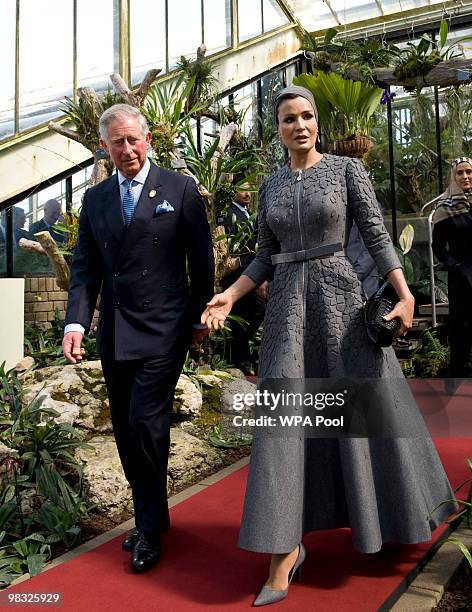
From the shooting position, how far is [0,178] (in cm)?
729

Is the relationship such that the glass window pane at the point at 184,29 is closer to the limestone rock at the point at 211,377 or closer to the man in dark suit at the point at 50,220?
the man in dark suit at the point at 50,220

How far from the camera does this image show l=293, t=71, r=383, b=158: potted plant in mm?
7023

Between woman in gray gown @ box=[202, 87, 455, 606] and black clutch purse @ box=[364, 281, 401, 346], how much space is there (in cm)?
2

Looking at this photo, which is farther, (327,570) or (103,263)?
(103,263)

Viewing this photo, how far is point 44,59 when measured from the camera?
25.6 feet

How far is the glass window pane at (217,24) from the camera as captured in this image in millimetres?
10848

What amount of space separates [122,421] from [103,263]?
2.04 ft

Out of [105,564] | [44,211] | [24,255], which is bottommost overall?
[105,564]

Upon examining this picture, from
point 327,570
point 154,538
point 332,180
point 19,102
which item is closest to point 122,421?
point 154,538

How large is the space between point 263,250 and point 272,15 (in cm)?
1179

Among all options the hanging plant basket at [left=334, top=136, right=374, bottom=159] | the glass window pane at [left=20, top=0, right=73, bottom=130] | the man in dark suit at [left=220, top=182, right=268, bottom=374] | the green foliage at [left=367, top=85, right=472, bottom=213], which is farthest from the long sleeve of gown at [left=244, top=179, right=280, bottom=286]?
the green foliage at [left=367, top=85, right=472, bottom=213]

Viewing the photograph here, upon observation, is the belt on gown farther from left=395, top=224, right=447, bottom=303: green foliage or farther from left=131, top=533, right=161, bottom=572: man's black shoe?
left=395, top=224, right=447, bottom=303: green foliage

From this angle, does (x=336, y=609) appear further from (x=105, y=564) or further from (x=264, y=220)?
(x=264, y=220)

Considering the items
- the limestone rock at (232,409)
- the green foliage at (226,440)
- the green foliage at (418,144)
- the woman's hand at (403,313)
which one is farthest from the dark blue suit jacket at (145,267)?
the green foliage at (418,144)
